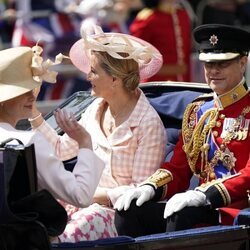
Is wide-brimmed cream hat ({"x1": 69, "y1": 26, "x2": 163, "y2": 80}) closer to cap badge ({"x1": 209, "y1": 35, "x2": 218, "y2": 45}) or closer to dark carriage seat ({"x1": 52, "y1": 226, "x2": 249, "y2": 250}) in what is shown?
cap badge ({"x1": 209, "y1": 35, "x2": 218, "y2": 45})

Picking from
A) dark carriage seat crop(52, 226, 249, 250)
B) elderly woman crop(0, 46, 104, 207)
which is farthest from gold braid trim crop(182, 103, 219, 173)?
elderly woman crop(0, 46, 104, 207)

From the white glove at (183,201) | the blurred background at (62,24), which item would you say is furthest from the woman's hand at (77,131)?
the blurred background at (62,24)

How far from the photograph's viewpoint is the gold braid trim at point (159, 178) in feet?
17.6

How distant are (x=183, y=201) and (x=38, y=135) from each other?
723 millimetres

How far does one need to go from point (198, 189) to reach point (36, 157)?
2.81 feet

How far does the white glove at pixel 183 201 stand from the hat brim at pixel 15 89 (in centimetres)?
76

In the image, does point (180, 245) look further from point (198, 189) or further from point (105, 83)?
point (105, 83)

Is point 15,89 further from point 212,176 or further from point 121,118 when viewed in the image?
point 212,176

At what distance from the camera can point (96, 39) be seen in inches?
219

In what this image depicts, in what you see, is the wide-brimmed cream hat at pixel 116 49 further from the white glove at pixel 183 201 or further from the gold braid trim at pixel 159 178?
the white glove at pixel 183 201

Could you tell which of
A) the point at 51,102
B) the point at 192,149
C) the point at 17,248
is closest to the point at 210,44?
the point at 192,149

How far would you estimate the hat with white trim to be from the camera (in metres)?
5.42

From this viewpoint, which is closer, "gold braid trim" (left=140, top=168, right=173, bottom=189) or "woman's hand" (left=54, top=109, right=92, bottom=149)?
"woman's hand" (left=54, top=109, right=92, bottom=149)

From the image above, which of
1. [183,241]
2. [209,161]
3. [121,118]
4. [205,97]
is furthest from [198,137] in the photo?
[183,241]
